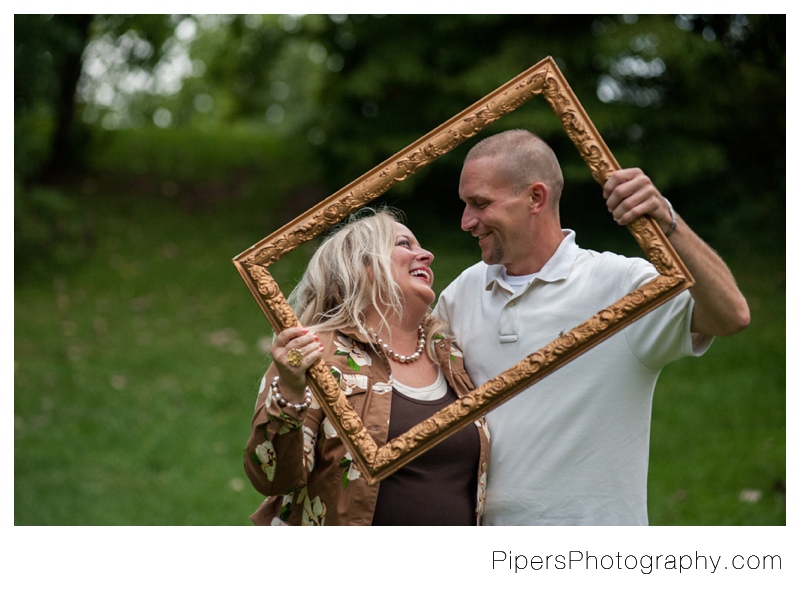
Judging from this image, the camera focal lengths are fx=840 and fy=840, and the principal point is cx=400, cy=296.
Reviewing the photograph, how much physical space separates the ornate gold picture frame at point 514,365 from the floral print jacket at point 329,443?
0.12 meters

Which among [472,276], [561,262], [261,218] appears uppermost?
[261,218]

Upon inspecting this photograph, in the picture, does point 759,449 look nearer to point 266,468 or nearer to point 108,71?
point 266,468

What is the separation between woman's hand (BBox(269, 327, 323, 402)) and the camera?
105 inches

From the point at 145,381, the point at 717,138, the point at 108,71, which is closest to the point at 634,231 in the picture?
the point at 717,138

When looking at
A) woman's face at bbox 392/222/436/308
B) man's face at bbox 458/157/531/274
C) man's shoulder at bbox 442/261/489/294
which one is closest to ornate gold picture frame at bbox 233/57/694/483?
man's face at bbox 458/157/531/274

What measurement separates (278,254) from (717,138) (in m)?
5.80

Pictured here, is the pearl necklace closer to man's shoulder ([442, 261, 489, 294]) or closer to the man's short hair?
man's shoulder ([442, 261, 489, 294])

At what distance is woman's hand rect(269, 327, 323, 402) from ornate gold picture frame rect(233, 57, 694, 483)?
0.06m

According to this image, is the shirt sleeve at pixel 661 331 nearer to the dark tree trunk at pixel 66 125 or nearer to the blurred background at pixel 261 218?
the blurred background at pixel 261 218

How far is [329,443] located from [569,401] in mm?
862

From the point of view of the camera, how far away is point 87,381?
8703mm

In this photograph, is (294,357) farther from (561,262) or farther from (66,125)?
(66,125)

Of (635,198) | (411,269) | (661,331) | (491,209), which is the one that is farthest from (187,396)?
(635,198)

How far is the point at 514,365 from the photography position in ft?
9.07
